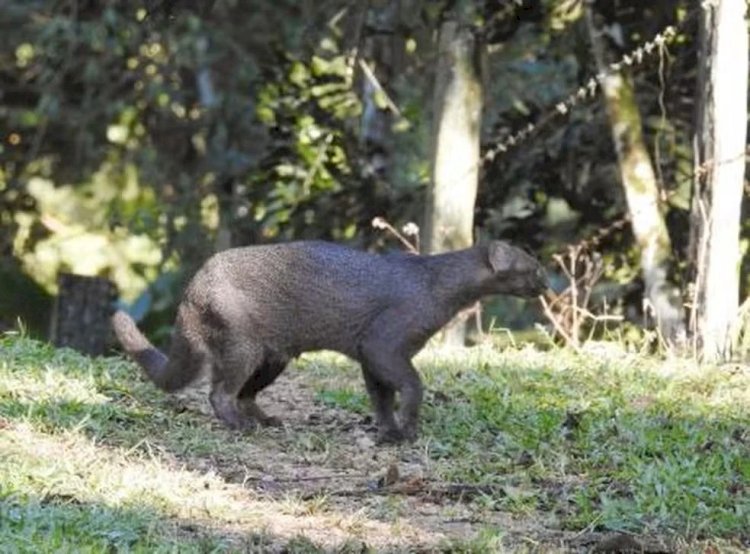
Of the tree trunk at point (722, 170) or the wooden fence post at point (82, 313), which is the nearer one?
the tree trunk at point (722, 170)

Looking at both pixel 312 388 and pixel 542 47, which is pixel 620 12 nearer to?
pixel 542 47

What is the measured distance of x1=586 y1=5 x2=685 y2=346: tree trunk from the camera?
1241 centimetres

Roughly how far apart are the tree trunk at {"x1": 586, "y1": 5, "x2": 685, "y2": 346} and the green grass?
2170mm

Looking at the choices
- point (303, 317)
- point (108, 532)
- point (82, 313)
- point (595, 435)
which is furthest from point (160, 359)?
point (82, 313)

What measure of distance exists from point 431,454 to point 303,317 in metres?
1.01

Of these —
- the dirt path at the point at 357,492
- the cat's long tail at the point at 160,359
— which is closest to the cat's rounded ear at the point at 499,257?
the dirt path at the point at 357,492

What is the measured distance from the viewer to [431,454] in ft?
26.4

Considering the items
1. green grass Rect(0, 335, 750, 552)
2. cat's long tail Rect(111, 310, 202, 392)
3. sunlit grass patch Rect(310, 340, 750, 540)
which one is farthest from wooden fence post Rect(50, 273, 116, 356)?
cat's long tail Rect(111, 310, 202, 392)

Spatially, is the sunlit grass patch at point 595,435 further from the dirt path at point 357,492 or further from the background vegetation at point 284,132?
the background vegetation at point 284,132

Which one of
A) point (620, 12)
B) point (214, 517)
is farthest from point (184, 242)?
point (214, 517)

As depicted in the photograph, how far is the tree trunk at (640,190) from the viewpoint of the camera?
12406mm

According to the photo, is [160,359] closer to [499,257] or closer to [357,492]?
[499,257]

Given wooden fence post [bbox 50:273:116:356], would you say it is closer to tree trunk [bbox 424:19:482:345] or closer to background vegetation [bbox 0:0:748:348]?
background vegetation [bbox 0:0:748:348]

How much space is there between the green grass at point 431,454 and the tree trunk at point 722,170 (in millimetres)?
697
